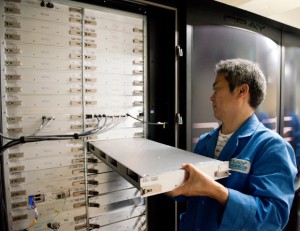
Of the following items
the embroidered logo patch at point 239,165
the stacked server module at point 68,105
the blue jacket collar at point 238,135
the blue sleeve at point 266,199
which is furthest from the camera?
the stacked server module at point 68,105

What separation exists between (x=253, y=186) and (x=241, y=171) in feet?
0.31

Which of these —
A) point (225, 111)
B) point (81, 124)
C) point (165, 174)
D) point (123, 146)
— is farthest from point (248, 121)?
point (81, 124)

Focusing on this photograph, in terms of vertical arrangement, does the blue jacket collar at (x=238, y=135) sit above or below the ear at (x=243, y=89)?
below

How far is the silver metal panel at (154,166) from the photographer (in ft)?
3.07

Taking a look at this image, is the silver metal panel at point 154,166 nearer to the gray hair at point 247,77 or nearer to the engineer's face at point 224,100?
the engineer's face at point 224,100

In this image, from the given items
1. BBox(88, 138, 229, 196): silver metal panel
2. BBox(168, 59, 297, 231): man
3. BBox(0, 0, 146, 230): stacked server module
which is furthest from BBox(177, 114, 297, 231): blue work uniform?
BBox(0, 0, 146, 230): stacked server module

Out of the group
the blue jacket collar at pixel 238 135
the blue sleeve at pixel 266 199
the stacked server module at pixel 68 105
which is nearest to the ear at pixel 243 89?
the blue jacket collar at pixel 238 135

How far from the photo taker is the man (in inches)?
36.6

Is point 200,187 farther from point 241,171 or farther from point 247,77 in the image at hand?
point 247,77

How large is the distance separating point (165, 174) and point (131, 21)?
5.24ft

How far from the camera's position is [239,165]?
3.54 ft

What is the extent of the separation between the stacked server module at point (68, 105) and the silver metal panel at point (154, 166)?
432 mm

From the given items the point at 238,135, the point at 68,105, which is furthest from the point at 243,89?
the point at 68,105

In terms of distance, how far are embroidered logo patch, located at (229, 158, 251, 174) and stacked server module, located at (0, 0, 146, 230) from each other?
110cm
